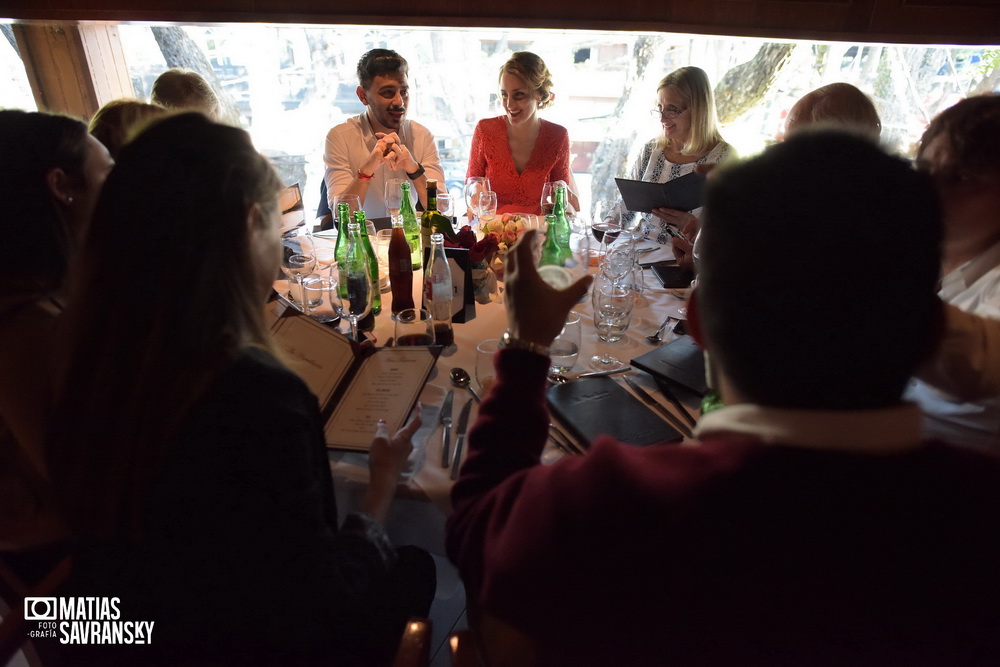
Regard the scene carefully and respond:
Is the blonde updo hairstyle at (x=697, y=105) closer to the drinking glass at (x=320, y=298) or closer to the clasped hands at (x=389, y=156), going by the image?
the clasped hands at (x=389, y=156)

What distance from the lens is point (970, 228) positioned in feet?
4.04

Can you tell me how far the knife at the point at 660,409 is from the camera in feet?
3.59

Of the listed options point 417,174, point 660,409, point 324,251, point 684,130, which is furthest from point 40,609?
point 684,130

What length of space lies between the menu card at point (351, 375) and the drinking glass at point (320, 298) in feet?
0.73

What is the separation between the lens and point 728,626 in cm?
53

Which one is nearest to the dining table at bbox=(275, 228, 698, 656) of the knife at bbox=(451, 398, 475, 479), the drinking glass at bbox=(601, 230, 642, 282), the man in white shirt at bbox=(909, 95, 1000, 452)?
the knife at bbox=(451, 398, 475, 479)

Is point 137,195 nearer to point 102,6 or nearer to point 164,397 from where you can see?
point 164,397

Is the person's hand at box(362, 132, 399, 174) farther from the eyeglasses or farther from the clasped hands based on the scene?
the eyeglasses

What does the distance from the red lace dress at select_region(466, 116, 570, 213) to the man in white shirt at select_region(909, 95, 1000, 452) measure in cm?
200

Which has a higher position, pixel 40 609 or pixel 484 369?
pixel 484 369

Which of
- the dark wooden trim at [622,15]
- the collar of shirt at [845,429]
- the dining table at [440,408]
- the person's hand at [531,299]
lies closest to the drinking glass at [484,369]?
the dining table at [440,408]

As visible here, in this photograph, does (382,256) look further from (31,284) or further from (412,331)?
(31,284)

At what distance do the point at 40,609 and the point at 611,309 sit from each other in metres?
1.29

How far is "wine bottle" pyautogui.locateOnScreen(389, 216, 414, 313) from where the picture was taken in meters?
1.54
